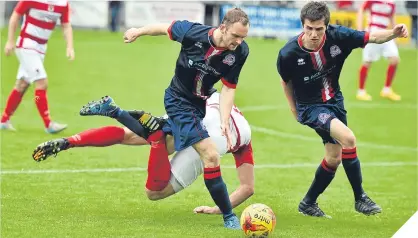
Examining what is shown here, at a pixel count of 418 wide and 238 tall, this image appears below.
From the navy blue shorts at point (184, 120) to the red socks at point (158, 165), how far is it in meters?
0.12

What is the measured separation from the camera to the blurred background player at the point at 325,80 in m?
8.49

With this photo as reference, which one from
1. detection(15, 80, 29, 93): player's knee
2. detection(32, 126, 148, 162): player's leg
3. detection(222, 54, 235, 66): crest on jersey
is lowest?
detection(15, 80, 29, 93): player's knee

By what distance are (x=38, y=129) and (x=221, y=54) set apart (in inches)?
250

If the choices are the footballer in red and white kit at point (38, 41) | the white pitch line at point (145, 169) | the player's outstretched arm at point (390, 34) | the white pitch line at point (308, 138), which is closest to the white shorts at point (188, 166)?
the player's outstretched arm at point (390, 34)

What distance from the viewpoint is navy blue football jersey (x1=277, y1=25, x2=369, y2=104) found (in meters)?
8.73

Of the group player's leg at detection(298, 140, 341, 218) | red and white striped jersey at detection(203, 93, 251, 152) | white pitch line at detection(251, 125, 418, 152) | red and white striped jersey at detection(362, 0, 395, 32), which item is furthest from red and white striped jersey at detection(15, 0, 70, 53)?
red and white striped jersey at detection(362, 0, 395, 32)

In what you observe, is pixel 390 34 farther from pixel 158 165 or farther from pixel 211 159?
pixel 158 165

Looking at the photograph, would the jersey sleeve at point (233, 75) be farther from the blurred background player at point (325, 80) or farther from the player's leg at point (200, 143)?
the blurred background player at point (325, 80)

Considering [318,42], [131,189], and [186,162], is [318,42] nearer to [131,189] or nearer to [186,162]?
[186,162]

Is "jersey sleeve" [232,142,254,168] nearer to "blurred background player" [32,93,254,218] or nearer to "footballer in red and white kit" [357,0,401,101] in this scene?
"blurred background player" [32,93,254,218]

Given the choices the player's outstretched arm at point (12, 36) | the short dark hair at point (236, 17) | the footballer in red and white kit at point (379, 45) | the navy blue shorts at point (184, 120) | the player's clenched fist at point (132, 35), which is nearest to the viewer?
the short dark hair at point (236, 17)

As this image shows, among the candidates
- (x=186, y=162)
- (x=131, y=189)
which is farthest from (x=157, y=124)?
(x=131, y=189)

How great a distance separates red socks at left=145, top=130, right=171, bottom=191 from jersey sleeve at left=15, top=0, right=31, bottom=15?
17.3ft

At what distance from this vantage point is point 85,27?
31.3 metres
